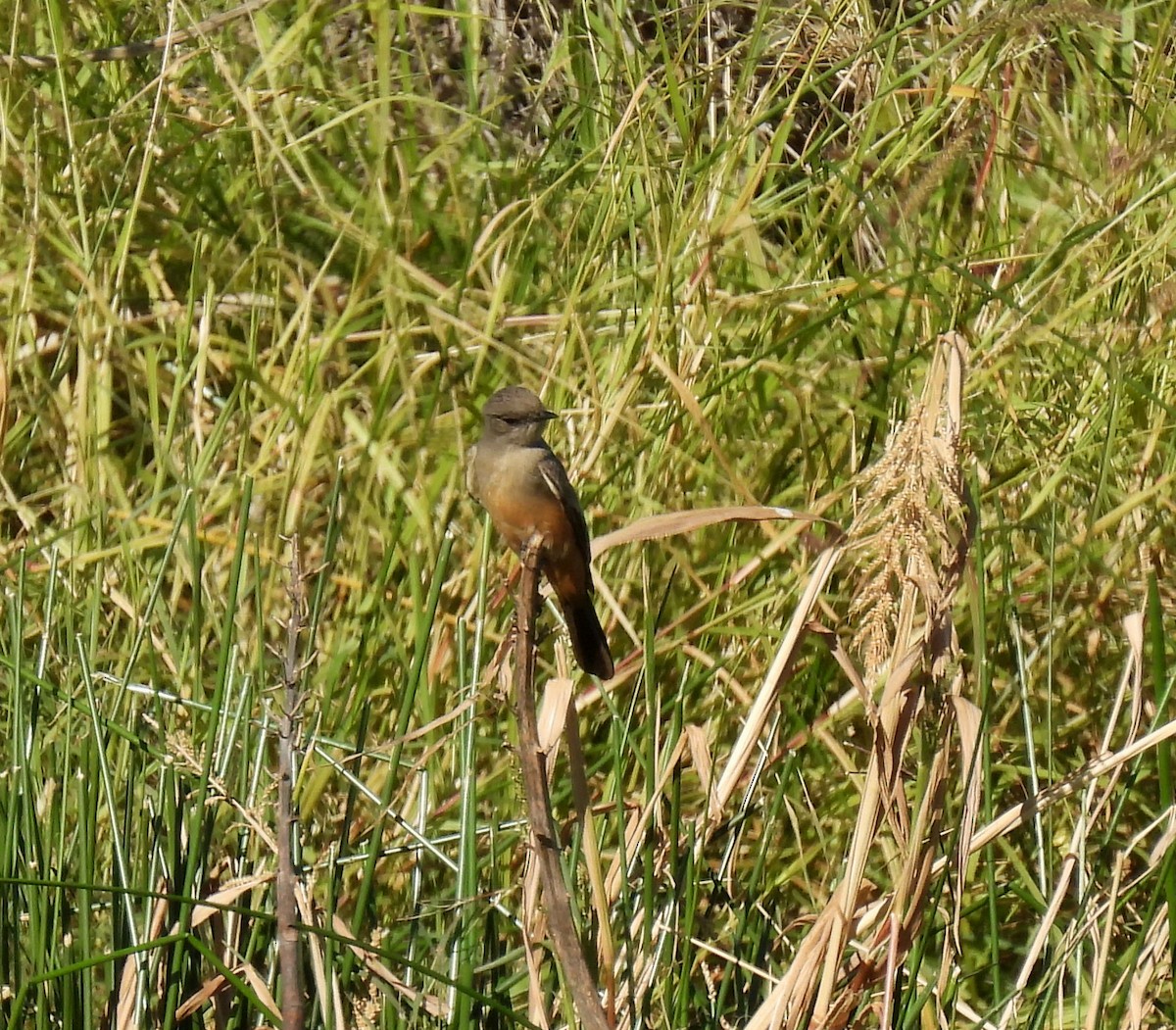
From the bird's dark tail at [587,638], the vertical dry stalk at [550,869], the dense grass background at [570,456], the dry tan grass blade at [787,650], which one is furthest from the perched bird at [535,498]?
the vertical dry stalk at [550,869]

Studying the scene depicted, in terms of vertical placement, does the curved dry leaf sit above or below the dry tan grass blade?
above

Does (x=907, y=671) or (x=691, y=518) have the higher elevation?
(x=691, y=518)

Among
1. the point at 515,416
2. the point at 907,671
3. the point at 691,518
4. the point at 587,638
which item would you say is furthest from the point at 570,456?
the point at 907,671

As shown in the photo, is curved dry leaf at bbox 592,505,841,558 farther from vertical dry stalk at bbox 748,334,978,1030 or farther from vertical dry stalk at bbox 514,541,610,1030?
vertical dry stalk at bbox 514,541,610,1030

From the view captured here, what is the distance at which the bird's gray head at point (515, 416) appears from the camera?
2988mm

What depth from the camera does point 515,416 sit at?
303 centimetres

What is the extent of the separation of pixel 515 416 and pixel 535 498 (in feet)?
0.51

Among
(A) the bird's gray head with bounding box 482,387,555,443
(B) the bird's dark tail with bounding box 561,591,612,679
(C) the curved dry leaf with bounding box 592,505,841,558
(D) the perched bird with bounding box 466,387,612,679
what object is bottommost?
(B) the bird's dark tail with bounding box 561,591,612,679

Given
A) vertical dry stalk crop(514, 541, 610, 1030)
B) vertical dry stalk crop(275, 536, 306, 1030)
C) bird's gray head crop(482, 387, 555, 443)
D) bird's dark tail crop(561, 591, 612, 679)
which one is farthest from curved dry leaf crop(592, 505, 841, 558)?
bird's gray head crop(482, 387, 555, 443)

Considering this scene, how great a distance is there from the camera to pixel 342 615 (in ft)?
10.5

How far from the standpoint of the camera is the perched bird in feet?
9.39

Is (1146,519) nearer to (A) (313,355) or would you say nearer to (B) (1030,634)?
(B) (1030,634)

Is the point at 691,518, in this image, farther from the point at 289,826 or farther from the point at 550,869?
the point at 289,826

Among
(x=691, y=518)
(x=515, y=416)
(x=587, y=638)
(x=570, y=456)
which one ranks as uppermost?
(x=691, y=518)
